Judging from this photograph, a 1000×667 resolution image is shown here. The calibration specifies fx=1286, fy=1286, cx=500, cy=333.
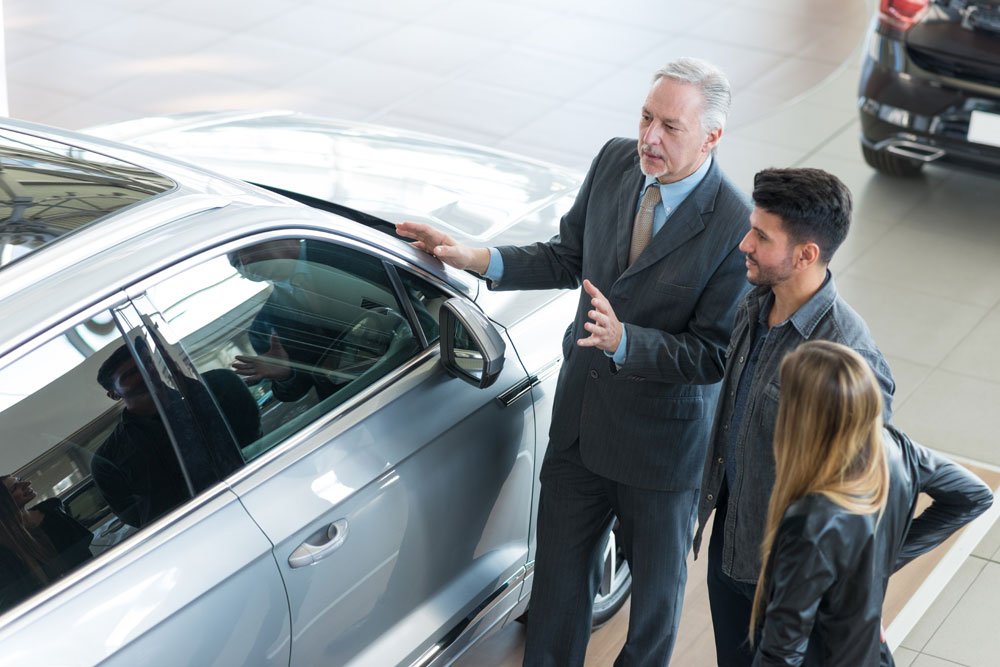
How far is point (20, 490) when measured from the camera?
2.34m

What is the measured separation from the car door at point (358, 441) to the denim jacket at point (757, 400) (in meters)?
0.63

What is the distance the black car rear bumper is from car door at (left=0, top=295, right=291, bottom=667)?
185 inches

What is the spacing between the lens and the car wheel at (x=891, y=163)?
272 inches

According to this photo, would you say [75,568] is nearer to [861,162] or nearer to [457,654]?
[457,654]

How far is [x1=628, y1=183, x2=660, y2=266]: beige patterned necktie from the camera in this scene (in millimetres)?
3219

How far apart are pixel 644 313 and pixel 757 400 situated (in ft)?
1.51

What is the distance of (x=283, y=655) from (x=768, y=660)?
1014mm

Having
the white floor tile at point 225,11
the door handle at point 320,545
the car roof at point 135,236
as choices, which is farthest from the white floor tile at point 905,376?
the white floor tile at point 225,11

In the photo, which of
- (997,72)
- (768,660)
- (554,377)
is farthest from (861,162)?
(768,660)

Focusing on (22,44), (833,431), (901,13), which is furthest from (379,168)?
(22,44)

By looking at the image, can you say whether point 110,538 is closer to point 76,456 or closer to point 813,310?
point 76,456

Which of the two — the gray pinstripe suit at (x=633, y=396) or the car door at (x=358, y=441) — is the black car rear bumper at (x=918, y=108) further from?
the car door at (x=358, y=441)

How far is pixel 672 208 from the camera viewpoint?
3.18 metres

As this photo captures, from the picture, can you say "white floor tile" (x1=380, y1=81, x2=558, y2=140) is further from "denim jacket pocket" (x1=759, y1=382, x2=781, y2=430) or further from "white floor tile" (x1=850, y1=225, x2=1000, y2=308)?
"denim jacket pocket" (x1=759, y1=382, x2=781, y2=430)
